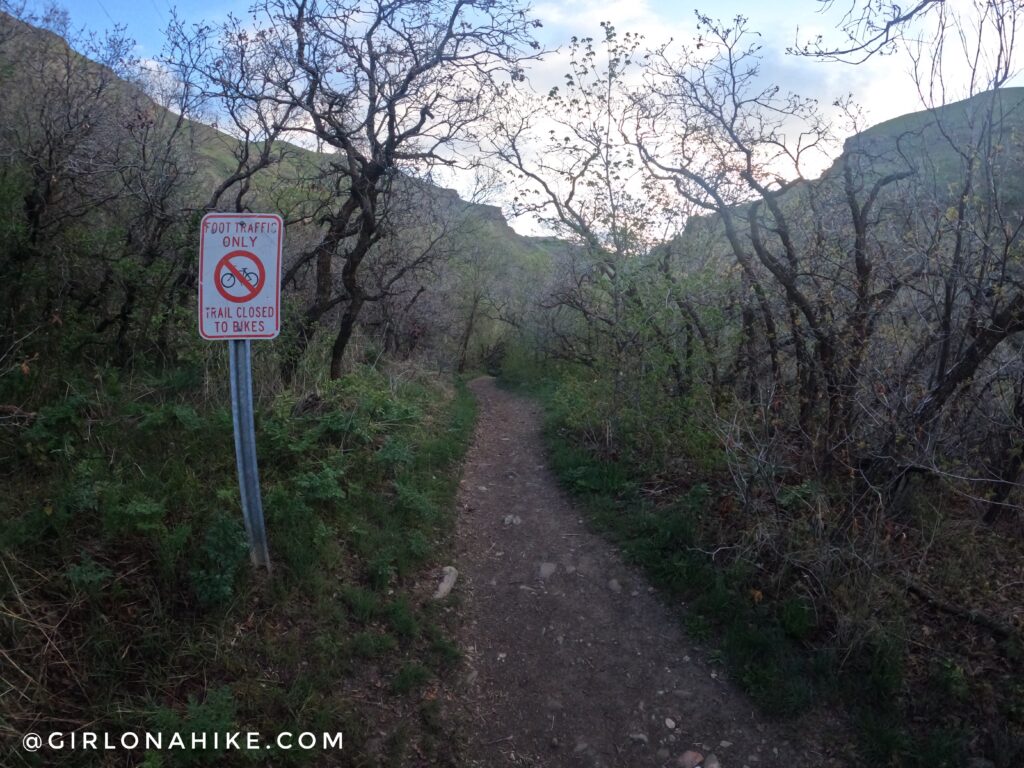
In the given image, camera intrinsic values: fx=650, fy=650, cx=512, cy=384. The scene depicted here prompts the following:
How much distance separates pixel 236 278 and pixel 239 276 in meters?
0.02

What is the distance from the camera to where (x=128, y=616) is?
360 cm

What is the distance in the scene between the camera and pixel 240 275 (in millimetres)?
3854

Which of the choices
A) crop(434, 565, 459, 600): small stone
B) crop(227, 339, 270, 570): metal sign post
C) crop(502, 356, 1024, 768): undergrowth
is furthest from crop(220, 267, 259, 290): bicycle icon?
crop(502, 356, 1024, 768): undergrowth

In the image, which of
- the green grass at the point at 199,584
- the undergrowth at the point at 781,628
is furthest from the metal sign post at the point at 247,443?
the undergrowth at the point at 781,628

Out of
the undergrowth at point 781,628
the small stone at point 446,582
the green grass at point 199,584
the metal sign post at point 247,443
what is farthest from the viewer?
the small stone at point 446,582

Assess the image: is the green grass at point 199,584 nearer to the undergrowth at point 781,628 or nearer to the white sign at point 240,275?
the white sign at point 240,275

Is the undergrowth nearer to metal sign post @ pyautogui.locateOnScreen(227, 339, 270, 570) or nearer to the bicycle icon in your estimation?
metal sign post @ pyautogui.locateOnScreen(227, 339, 270, 570)

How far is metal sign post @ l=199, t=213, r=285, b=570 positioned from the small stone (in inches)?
83.2

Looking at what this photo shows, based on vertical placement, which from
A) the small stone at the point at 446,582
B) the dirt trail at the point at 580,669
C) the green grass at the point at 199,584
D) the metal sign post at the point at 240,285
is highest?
the metal sign post at the point at 240,285

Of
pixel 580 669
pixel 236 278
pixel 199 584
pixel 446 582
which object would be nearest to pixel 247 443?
pixel 199 584

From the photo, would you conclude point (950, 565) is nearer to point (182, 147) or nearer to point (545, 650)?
point (545, 650)

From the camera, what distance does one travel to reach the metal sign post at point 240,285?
12.4 ft

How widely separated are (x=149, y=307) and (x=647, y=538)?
559 centimetres

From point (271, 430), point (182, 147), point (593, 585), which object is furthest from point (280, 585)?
point (182, 147)
